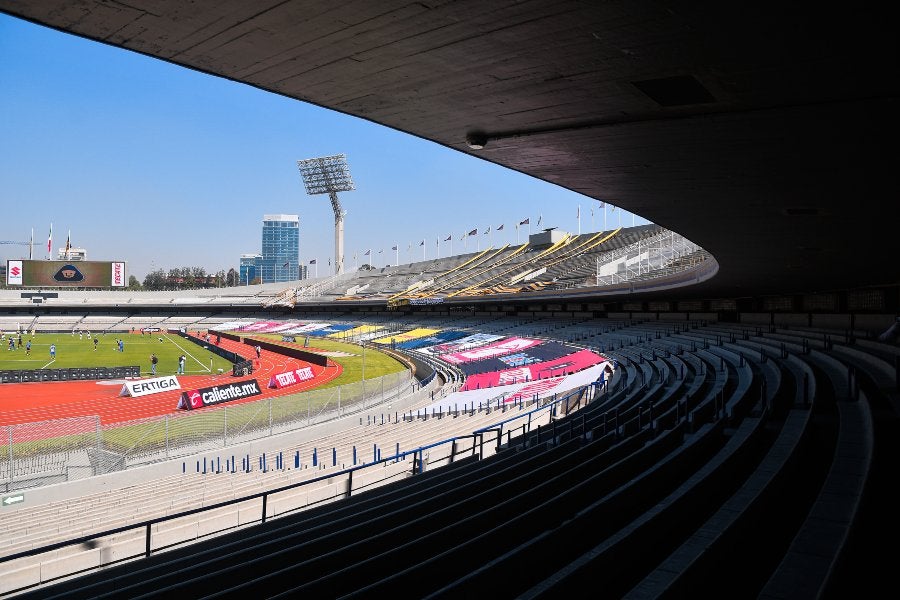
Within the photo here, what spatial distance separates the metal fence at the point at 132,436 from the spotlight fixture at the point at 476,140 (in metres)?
12.5

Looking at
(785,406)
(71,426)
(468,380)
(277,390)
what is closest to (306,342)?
(277,390)

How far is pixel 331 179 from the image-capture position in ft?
289

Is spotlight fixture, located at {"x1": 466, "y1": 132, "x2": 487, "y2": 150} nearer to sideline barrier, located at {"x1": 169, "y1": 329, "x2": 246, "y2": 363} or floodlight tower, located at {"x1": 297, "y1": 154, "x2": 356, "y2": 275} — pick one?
sideline barrier, located at {"x1": 169, "y1": 329, "x2": 246, "y2": 363}

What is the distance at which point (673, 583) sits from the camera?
318 centimetres

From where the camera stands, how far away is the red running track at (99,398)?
23047mm

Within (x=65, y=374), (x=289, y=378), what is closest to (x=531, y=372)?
(x=289, y=378)

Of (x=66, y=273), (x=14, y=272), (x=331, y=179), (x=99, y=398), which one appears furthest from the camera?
(x=331, y=179)

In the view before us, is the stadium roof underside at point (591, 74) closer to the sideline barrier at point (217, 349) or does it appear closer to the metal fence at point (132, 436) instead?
the metal fence at point (132, 436)

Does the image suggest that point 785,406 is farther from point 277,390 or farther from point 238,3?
point 277,390

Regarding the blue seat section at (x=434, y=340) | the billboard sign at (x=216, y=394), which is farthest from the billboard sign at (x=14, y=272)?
the billboard sign at (x=216, y=394)

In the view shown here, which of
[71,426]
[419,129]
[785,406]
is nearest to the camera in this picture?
[419,129]

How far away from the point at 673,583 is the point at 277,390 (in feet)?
88.9

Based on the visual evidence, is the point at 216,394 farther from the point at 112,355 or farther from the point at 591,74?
the point at 112,355

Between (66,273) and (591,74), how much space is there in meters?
91.1
